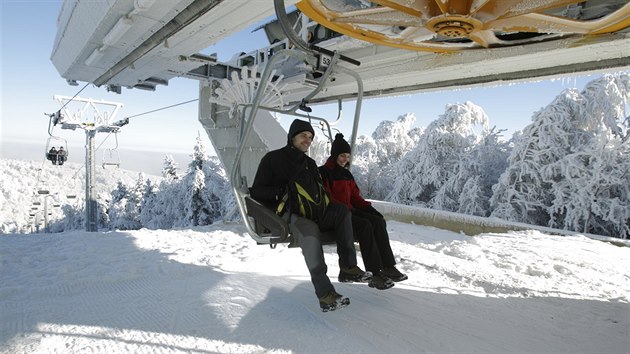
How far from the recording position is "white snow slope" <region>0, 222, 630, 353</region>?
219cm

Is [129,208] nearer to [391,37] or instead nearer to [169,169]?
[169,169]

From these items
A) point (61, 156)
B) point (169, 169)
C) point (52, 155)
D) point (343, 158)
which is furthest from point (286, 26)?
point (169, 169)

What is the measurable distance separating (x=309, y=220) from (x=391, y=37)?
122 centimetres

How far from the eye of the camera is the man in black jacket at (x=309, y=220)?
7.58ft

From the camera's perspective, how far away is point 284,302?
2801mm

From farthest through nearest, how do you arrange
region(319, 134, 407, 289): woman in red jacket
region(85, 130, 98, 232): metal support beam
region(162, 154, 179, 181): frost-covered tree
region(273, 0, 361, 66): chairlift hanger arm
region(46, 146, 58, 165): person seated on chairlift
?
region(162, 154, 179, 181): frost-covered tree, region(46, 146, 58, 165): person seated on chairlift, region(85, 130, 98, 232): metal support beam, region(319, 134, 407, 289): woman in red jacket, region(273, 0, 361, 66): chairlift hanger arm

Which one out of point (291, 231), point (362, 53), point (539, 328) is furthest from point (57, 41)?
point (539, 328)

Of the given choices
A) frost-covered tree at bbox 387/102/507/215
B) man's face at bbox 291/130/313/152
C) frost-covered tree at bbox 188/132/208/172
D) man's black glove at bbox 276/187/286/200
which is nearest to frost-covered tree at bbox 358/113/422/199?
frost-covered tree at bbox 387/102/507/215

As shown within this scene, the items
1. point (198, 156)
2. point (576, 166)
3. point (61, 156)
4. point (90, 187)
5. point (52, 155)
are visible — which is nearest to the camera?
point (576, 166)

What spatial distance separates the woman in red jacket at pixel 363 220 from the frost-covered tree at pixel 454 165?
1175 cm

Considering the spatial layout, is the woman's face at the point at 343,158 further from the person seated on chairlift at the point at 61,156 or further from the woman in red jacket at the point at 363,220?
the person seated on chairlift at the point at 61,156

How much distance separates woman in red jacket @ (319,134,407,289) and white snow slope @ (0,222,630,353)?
0.31 metres

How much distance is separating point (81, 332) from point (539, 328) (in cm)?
292

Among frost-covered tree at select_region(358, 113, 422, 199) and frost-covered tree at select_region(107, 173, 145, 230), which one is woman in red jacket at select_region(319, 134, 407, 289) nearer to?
frost-covered tree at select_region(358, 113, 422, 199)
